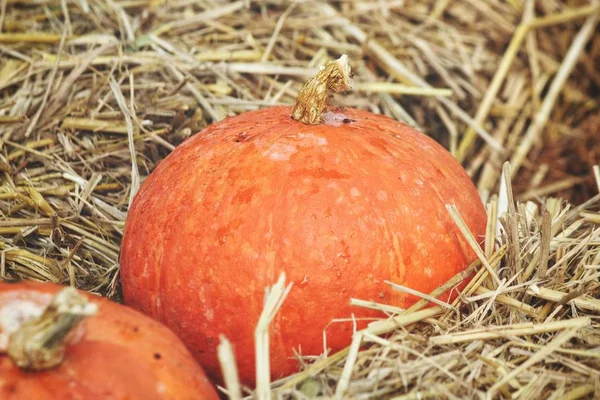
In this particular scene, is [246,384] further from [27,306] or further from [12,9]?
[12,9]

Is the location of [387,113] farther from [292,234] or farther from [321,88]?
[292,234]

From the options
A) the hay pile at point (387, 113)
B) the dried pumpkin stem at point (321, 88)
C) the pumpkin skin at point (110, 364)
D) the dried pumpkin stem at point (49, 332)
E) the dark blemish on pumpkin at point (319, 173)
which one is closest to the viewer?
the dried pumpkin stem at point (49, 332)

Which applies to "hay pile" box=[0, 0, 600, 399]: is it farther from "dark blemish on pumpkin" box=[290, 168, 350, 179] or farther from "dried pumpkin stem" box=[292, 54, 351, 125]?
"dried pumpkin stem" box=[292, 54, 351, 125]

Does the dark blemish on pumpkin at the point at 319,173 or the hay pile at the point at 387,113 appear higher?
the dark blemish on pumpkin at the point at 319,173

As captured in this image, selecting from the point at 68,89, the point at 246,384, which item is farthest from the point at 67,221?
the point at 246,384

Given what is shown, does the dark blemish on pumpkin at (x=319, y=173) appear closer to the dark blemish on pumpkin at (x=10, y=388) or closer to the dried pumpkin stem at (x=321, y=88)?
the dried pumpkin stem at (x=321, y=88)

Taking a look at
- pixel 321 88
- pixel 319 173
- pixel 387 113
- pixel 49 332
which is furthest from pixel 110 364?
pixel 387 113

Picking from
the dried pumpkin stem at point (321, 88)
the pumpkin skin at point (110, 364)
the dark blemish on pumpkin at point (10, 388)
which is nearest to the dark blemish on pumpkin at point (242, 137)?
the dried pumpkin stem at point (321, 88)
